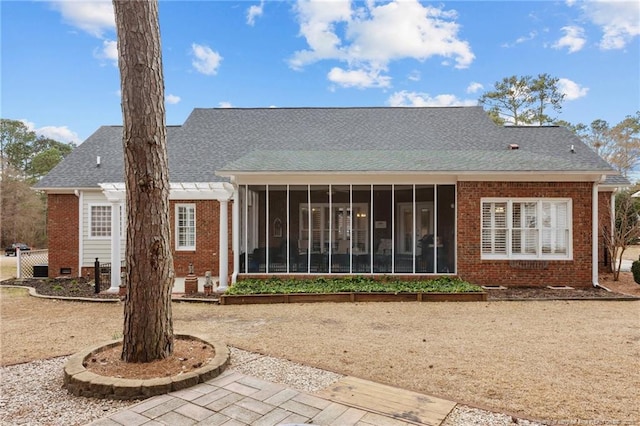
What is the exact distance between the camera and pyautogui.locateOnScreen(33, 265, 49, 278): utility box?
46.4ft

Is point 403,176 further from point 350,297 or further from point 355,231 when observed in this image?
point 350,297

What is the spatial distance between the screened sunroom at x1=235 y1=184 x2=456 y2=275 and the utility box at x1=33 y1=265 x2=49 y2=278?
830 centimetres

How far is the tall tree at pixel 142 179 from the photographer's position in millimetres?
4328

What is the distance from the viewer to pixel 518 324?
6.91m

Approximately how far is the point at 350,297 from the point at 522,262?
196 inches

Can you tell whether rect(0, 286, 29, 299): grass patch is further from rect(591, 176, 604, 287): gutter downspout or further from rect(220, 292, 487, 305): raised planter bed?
rect(591, 176, 604, 287): gutter downspout

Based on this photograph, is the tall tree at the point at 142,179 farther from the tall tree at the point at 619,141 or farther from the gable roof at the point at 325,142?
the tall tree at the point at 619,141

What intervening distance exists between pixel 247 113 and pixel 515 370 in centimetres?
1620

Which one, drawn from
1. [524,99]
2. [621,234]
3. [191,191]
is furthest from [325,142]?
[524,99]

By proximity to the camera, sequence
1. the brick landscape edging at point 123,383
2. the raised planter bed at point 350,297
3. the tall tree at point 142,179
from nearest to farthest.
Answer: the brick landscape edging at point 123,383, the tall tree at point 142,179, the raised planter bed at point 350,297

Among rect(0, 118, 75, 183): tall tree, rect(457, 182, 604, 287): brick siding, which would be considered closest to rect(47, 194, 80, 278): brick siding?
rect(457, 182, 604, 287): brick siding

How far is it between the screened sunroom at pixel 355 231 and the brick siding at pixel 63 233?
23.2ft

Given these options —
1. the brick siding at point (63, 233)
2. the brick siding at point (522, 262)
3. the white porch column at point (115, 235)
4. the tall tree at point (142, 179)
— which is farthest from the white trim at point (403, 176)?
the brick siding at point (63, 233)

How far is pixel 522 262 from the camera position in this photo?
1040 cm
